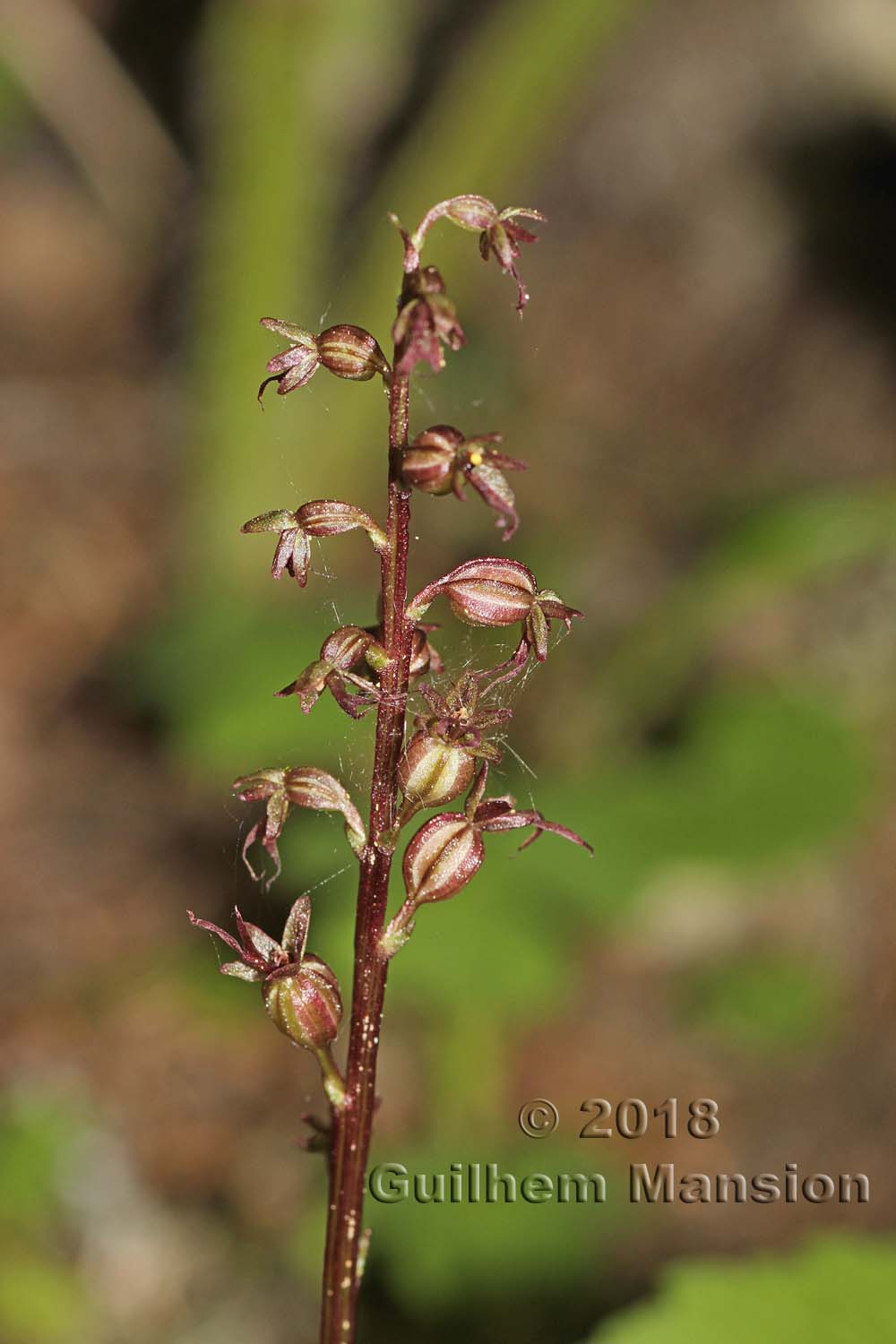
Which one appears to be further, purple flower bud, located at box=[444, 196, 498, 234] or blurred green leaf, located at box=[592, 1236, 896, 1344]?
blurred green leaf, located at box=[592, 1236, 896, 1344]

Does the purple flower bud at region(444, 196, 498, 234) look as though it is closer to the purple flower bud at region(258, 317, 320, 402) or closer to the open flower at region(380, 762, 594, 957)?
the purple flower bud at region(258, 317, 320, 402)

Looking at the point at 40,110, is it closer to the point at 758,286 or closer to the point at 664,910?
the point at 758,286

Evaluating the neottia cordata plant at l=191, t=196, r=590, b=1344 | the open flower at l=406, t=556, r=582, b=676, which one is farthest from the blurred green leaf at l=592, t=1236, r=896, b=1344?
the open flower at l=406, t=556, r=582, b=676

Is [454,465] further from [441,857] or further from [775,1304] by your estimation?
[775,1304]

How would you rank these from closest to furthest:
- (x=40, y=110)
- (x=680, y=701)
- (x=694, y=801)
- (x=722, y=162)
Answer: (x=694, y=801) → (x=680, y=701) → (x=40, y=110) → (x=722, y=162)

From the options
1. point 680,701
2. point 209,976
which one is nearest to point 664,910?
point 680,701

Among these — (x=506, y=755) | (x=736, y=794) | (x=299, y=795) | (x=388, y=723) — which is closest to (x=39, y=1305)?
(x=506, y=755)
